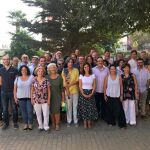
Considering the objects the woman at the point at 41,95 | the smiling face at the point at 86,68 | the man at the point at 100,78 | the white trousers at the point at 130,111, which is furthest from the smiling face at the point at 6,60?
the white trousers at the point at 130,111

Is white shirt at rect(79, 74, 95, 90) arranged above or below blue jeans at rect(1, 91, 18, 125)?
above

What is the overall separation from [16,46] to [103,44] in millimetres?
6442

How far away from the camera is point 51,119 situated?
10289mm

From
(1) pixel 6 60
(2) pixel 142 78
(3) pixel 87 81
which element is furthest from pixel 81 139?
(1) pixel 6 60

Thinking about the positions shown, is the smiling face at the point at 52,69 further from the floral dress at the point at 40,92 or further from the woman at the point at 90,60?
the woman at the point at 90,60

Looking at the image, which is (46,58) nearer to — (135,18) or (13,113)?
(13,113)

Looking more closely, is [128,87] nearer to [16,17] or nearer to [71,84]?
[71,84]

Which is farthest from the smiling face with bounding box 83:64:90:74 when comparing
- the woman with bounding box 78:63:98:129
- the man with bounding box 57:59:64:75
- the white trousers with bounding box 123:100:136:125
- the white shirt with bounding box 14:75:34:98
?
the white shirt with bounding box 14:75:34:98

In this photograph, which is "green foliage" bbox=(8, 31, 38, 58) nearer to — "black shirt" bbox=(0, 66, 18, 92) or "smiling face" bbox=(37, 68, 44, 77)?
"black shirt" bbox=(0, 66, 18, 92)

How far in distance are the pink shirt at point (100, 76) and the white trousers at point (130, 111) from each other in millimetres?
788

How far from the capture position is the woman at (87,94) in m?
10.0

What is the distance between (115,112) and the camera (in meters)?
10.2

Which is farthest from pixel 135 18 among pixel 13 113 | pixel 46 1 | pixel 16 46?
pixel 16 46

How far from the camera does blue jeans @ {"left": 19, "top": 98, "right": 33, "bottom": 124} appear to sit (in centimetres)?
1001
